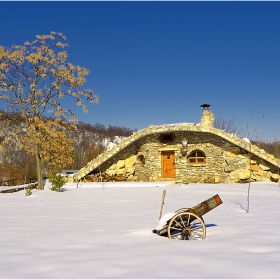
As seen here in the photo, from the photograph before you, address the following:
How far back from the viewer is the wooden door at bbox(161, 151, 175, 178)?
1891 centimetres

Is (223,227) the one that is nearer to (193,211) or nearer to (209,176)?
(193,211)

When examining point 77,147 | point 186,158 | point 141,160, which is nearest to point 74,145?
point 77,147

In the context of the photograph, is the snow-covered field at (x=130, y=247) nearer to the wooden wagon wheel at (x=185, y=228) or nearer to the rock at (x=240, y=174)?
the wooden wagon wheel at (x=185, y=228)

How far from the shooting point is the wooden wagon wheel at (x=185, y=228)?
522cm

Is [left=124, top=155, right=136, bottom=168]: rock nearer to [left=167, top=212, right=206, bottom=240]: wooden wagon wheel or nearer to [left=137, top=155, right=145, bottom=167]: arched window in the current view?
[left=137, top=155, right=145, bottom=167]: arched window

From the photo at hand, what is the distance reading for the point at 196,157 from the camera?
18.3m

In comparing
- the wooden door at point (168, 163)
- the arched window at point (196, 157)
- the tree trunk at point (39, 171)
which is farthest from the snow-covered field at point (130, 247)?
the wooden door at point (168, 163)

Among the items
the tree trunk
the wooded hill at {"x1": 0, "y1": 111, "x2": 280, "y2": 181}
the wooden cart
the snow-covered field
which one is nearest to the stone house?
the wooded hill at {"x1": 0, "y1": 111, "x2": 280, "y2": 181}

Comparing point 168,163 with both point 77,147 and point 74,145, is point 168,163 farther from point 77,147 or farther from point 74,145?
point 74,145

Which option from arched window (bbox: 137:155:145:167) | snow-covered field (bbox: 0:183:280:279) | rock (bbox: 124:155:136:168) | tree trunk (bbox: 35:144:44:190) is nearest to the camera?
snow-covered field (bbox: 0:183:280:279)

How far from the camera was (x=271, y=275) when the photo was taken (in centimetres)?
346

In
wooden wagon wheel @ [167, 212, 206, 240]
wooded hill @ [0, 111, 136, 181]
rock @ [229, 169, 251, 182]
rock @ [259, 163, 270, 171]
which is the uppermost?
wooded hill @ [0, 111, 136, 181]

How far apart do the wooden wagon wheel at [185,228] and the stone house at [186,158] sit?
1183cm

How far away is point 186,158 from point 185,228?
13.3 metres
